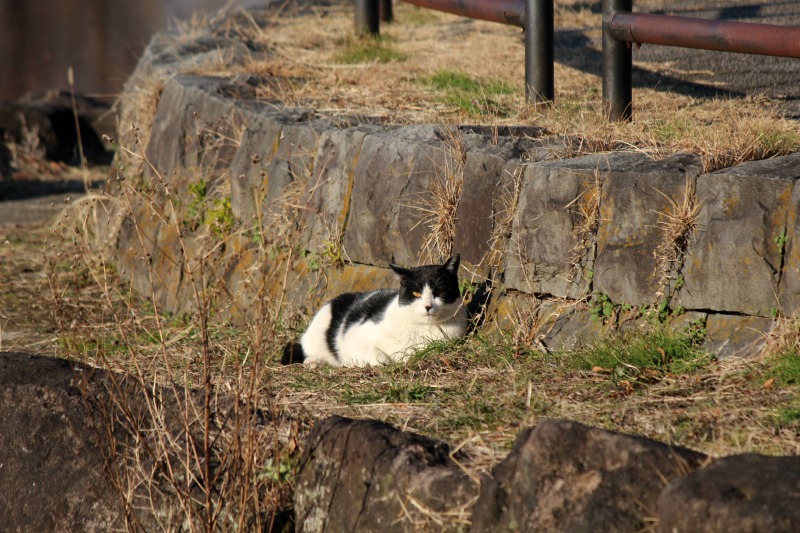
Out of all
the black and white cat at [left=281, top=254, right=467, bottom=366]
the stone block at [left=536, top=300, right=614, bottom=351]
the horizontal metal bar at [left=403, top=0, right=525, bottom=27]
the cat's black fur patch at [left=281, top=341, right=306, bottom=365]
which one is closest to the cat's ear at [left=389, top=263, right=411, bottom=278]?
the black and white cat at [left=281, top=254, right=467, bottom=366]

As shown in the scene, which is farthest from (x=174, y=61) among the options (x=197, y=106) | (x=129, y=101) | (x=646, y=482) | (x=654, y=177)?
(x=646, y=482)

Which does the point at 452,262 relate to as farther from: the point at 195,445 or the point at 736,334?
the point at 195,445

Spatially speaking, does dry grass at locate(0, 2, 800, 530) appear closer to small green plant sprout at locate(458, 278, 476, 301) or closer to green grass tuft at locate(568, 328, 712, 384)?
green grass tuft at locate(568, 328, 712, 384)

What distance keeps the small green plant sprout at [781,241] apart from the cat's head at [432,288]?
1413 mm

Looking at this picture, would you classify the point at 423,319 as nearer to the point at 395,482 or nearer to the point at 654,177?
the point at 654,177

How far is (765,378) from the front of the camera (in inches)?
139

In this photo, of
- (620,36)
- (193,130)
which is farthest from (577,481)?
(193,130)

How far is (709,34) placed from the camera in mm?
4422

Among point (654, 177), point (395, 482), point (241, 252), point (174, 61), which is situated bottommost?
point (395, 482)

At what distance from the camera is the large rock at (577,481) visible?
2635 millimetres

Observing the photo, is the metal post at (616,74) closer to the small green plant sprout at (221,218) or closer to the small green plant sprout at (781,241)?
the small green plant sprout at (781,241)

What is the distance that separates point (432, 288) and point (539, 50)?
1764mm

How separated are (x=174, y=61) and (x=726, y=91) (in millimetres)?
4633

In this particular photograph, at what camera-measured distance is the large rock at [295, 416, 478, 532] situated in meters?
2.98
